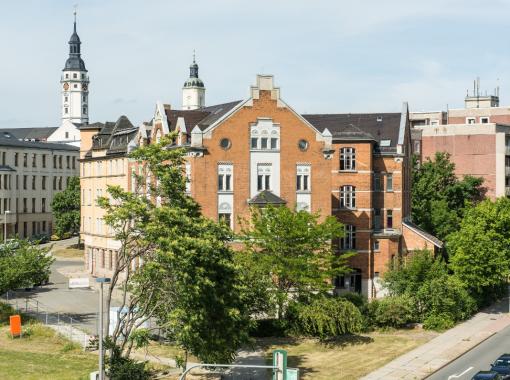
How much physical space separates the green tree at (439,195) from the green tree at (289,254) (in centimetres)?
3158

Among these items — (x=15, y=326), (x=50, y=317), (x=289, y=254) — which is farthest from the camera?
(x=50, y=317)

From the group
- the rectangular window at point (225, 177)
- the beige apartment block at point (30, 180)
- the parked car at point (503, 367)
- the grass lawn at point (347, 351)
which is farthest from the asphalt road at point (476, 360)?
the beige apartment block at point (30, 180)

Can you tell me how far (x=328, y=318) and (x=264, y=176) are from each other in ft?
50.8

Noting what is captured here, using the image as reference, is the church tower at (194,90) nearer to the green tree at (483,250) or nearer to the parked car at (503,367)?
the green tree at (483,250)

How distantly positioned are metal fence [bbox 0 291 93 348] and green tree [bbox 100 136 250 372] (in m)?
8.32

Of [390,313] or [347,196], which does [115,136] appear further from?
[390,313]

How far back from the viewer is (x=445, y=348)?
51875 millimetres

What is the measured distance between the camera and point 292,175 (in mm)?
63625

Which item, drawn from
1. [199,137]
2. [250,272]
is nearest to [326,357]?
[250,272]

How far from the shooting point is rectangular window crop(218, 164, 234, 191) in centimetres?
6212

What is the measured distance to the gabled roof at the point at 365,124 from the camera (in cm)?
7188

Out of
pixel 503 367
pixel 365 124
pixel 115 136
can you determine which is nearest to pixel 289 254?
pixel 503 367

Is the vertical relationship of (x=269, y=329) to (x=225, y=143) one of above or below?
below

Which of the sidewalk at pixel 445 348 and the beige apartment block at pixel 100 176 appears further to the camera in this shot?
the beige apartment block at pixel 100 176
